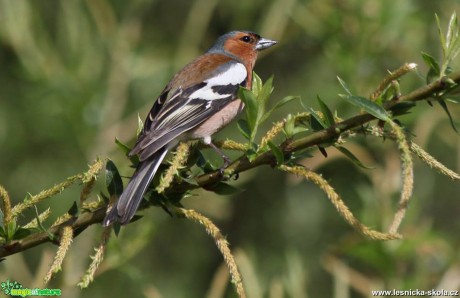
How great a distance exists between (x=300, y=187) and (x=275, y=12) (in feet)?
5.52

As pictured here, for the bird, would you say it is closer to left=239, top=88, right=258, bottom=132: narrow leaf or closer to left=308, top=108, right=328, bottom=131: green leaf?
left=239, top=88, right=258, bottom=132: narrow leaf

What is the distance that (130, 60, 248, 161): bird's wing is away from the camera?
349cm

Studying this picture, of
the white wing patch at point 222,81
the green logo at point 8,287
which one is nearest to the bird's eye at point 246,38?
the white wing patch at point 222,81

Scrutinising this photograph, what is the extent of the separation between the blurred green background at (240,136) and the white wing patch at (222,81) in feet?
2.06

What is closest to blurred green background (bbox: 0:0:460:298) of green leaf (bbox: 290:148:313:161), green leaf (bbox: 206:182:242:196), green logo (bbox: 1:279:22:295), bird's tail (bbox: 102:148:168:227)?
bird's tail (bbox: 102:148:168:227)

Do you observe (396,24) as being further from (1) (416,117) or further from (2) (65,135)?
(2) (65,135)

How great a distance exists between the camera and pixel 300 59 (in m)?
6.86

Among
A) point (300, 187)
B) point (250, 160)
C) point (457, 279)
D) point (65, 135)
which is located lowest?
point (300, 187)

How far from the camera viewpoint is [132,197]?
236 centimetres

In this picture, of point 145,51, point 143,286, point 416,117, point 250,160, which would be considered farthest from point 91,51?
point 250,160

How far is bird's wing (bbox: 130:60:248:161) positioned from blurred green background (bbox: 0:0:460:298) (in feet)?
2.01

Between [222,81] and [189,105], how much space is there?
37 centimetres

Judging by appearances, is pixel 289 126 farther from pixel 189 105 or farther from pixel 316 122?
pixel 189 105

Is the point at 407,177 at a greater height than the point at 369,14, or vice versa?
the point at 407,177
